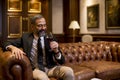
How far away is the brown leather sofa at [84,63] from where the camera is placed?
2609 mm

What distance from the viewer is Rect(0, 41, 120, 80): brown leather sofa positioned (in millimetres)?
2609

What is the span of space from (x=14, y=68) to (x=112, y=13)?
4424mm

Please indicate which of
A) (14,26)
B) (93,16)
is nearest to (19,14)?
(14,26)

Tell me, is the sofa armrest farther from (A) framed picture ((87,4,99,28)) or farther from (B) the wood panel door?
(B) the wood panel door

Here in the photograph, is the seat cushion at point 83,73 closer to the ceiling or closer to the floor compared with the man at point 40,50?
closer to the floor

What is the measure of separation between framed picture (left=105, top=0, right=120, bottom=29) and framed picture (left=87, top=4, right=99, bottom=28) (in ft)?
1.82

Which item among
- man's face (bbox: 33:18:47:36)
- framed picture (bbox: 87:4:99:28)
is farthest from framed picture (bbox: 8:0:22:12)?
Answer: man's face (bbox: 33:18:47:36)

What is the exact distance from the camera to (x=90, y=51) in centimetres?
464

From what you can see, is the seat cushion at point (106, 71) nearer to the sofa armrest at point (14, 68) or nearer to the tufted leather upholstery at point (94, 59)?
the tufted leather upholstery at point (94, 59)

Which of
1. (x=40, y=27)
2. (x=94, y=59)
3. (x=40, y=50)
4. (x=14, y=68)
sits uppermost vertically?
(x=40, y=27)

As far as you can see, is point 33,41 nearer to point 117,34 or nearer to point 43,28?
point 43,28

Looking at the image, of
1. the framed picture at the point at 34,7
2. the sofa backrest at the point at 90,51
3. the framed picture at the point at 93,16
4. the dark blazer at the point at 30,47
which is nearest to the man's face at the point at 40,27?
the dark blazer at the point at 30,47

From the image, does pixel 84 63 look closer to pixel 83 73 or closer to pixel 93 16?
pixel 83 73

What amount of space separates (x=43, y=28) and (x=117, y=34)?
3.77 metres
